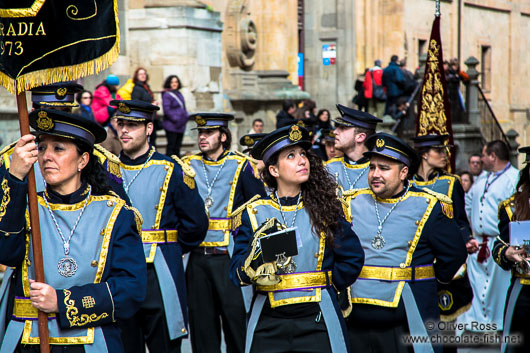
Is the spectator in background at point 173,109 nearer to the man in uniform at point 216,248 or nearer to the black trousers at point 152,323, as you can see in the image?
the man in uniform at point 216,248

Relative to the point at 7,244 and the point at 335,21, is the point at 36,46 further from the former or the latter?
the point at 335,21

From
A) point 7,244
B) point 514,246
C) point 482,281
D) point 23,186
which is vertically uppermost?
point 23,186

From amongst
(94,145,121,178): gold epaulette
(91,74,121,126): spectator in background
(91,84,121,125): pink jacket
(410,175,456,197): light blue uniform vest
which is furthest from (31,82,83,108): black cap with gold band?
(91,84,121,125): pink jacket

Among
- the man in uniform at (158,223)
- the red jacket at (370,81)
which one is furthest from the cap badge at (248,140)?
the red jacket at (370,81)

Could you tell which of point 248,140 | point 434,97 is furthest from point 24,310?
point 434,97

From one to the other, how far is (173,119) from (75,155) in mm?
10362

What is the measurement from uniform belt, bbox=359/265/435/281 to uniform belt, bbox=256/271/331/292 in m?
0.91

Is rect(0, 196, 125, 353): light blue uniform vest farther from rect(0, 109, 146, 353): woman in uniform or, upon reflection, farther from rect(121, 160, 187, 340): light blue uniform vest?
rect(121, 160, 187, 340): light blue uniform vest

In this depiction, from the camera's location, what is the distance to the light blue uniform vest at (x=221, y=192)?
841cm

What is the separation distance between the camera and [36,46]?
466 centimetres

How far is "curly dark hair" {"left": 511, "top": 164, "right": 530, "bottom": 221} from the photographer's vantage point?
6.73m

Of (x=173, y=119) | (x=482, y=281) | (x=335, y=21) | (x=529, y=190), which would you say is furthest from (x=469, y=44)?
A: (x=529, y=190)

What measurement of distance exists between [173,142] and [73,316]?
431 inches

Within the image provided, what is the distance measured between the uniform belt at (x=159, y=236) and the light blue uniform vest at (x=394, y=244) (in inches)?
61.1
